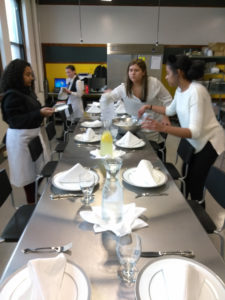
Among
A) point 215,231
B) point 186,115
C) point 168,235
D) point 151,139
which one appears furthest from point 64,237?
point 151,139

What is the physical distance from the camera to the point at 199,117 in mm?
1510

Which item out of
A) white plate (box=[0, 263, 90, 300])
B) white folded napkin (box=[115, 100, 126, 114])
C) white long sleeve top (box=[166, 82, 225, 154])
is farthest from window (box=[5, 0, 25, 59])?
white plate (box=[0, 263, 90, 300])

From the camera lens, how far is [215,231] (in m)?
1.33

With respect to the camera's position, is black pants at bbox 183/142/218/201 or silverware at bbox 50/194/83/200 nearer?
silverware at bbox 50/194/83/200

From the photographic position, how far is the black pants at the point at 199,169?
Answer: 175cm

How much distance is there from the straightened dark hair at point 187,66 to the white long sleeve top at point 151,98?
68 cm

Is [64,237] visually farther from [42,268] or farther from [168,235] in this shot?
[168,235]

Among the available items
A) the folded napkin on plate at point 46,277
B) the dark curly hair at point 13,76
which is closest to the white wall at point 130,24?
the dark curly hair at point 13,76

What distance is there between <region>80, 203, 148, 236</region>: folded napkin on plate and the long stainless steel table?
0.03m

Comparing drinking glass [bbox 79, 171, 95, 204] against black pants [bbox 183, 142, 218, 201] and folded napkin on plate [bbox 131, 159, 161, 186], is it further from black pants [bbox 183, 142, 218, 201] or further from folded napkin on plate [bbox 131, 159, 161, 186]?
black pants [bbox 183, 142, 218, 201]

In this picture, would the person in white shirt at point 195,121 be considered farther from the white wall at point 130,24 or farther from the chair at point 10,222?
the white wall at point 130,24

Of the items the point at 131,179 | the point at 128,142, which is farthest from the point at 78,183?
the point at 128,142

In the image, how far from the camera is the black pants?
5.73ft

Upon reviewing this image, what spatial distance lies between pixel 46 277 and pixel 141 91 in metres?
2.04
